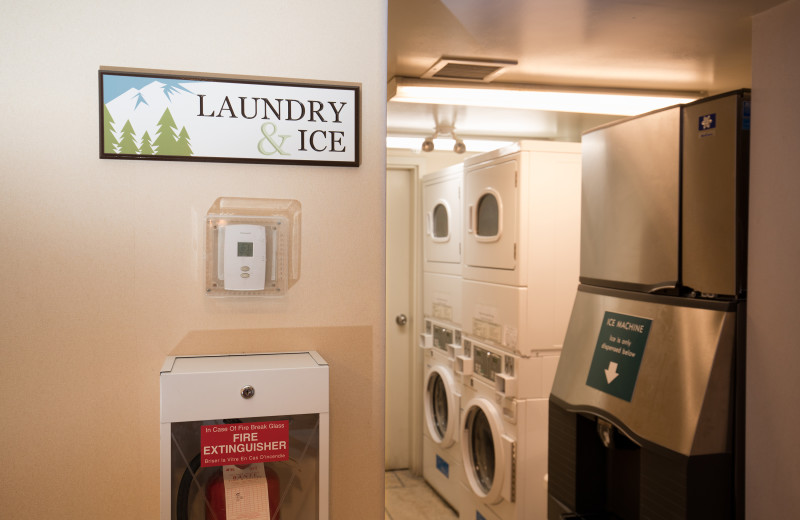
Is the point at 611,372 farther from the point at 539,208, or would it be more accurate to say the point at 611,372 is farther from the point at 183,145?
the point at 183,145

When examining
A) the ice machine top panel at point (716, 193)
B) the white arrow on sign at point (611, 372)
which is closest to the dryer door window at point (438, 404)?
the white arrow on sign at point (611, 372)

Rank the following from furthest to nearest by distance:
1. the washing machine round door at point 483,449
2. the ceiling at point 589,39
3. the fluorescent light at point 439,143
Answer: the fluorescent light at point 439,143 < the washing machine round door at point 483,449 < the ceiling at point 589,39

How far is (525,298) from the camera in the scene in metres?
2.99

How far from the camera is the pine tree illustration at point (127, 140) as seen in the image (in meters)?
1.48

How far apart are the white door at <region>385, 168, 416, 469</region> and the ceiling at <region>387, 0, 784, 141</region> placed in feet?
6.61

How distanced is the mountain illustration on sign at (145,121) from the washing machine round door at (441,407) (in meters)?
2.72

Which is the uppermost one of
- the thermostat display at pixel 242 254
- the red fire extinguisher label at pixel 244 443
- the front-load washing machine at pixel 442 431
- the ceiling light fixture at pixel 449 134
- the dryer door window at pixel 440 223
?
the ceiling light fixture at pixel 449 134

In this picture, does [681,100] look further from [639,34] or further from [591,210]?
[591,210]

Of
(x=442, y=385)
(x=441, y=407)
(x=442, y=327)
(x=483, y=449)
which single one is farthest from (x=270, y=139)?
(x=441, y=407)

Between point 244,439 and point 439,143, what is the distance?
3603 millimetres

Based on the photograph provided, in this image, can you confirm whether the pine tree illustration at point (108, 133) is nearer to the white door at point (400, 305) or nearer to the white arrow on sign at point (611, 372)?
the white arrow on sign at point (611, 372)

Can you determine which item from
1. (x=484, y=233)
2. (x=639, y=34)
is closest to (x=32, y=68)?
(x=639, y=34)

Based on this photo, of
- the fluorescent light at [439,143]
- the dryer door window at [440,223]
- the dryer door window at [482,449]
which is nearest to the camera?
the dryer door window at [482,449]

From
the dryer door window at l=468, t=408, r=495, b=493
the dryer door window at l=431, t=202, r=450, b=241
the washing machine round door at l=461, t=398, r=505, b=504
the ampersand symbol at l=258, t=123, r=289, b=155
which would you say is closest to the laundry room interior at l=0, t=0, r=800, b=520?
the ampersand symbol at l=258, t=123, r=289, b=155
